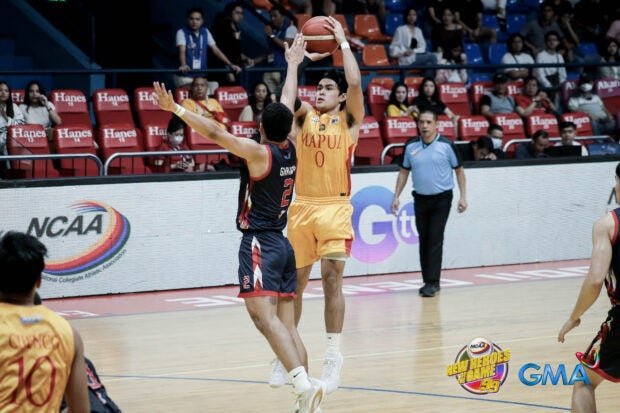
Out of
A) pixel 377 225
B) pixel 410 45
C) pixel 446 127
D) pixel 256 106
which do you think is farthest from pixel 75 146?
pixel 410 45

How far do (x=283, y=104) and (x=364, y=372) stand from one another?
Result: 99.7 inches

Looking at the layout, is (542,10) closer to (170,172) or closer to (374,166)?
(374,166)

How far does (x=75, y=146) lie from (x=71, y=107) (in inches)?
42.2

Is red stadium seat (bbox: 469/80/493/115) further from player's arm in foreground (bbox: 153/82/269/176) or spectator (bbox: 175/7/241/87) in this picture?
player's arm in foreground (bbox: 153/82/269/176)

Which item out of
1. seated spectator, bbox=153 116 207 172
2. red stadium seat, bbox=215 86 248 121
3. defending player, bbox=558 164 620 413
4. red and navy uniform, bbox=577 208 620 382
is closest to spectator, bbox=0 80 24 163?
seated spectator, bbox=153 116 207 172

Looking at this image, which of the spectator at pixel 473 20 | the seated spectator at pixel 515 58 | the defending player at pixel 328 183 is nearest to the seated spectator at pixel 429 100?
the seated spectator at pixel 515 58

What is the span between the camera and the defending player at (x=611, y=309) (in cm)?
562

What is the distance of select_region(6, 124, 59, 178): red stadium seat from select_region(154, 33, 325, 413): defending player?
245 inches

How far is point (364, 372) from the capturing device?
8.66 metres

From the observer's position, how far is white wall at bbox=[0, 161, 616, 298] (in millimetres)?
12547

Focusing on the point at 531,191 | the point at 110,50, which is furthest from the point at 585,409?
the point at 110,50

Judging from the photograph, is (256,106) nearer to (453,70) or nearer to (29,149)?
(29,149)

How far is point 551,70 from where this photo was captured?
18875mm

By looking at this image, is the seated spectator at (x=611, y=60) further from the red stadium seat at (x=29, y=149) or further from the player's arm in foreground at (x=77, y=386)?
the player's arm in foreground at (x=77, y=386)
